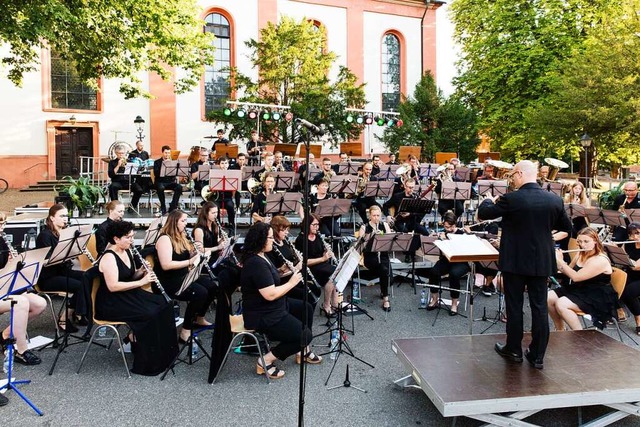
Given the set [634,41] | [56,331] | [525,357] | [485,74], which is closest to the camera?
[525,357]

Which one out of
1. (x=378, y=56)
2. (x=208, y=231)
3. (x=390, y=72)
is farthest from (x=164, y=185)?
(x=390, y=72)

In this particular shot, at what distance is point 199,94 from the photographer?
25.4m

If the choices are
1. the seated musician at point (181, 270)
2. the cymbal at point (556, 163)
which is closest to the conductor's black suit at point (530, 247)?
the seated musician at point (181, 270)

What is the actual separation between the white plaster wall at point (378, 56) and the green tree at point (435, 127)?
13.2 ft

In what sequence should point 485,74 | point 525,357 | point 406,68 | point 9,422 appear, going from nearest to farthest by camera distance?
point 9,422
point 525,357
point 485,74
point 406,68

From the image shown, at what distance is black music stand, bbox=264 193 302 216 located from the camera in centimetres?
1020

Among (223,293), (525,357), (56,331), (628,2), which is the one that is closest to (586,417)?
(525,357)

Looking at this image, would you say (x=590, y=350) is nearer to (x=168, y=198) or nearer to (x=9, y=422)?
(x=9, y=422)

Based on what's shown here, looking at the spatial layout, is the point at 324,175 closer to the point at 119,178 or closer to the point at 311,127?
the point at 119,178

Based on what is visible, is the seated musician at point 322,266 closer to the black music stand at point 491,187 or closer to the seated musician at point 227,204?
the seated musician at point 227,204

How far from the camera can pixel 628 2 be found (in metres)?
22.1

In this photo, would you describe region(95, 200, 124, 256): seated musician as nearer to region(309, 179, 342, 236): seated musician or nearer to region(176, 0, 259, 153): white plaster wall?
region(309, 179, 342, 236): seated musician

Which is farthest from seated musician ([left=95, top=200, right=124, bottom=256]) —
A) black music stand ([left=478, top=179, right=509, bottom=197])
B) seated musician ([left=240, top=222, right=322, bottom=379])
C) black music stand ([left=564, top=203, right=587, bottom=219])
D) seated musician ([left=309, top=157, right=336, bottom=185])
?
black music stand ([left=478, top=179, right=509, bottom=197])

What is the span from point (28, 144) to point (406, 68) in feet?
63.7
